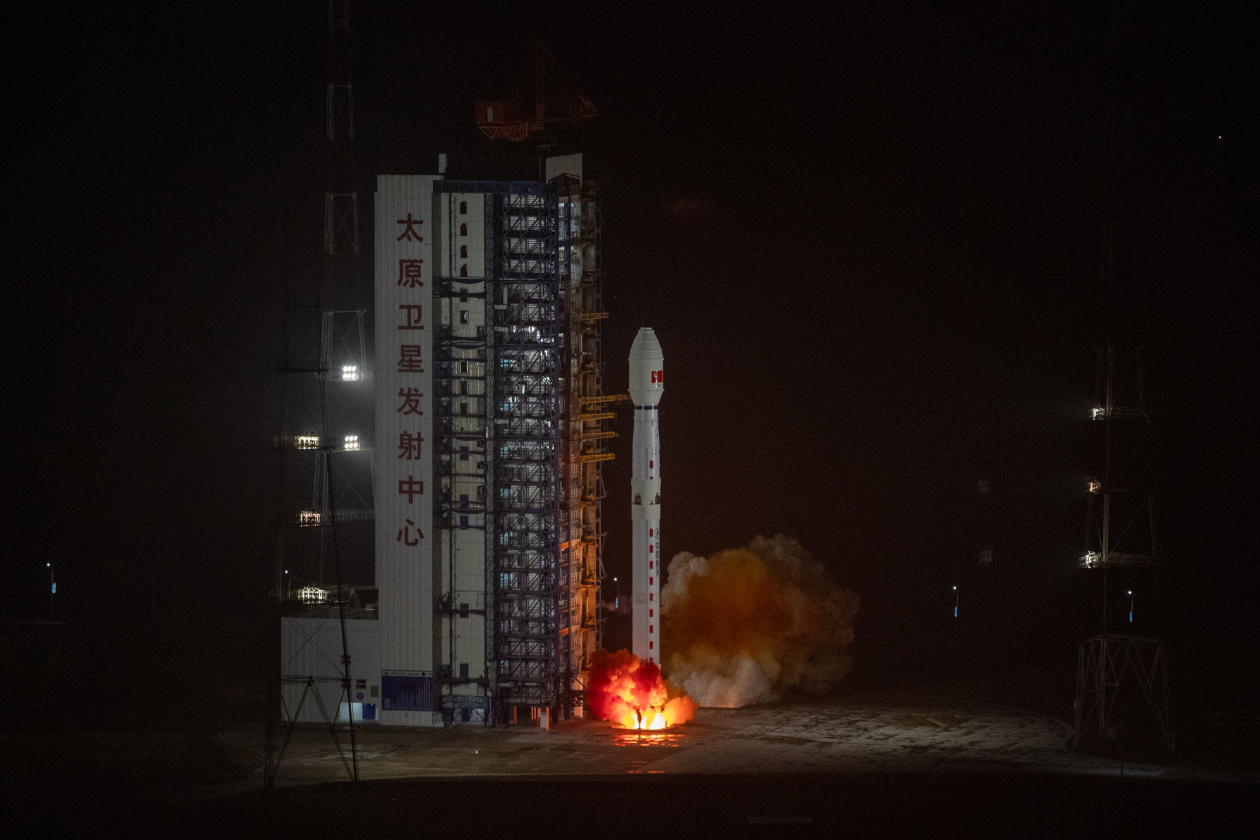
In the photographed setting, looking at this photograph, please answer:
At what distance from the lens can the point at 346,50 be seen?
39.5 meters

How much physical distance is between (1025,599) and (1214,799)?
27.6m

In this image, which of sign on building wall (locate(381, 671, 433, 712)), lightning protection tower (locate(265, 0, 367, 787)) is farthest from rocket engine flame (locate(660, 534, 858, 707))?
lightning protection tower (locate(265, 0, 367, 787))

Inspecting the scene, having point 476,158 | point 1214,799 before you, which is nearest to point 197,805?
point 476,158

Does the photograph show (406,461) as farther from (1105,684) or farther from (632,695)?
(1105,684)

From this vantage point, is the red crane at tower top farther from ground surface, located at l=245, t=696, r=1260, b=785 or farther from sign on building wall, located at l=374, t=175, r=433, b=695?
ground surface, located at l=245, t=696, r=1260, b=785

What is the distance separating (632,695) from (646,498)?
578cm

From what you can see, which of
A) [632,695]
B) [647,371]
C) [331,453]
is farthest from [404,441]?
[632,695]

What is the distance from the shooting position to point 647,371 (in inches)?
1521

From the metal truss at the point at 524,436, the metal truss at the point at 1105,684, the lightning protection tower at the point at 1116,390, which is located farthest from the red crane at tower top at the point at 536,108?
the metal truss at the point at 1105,684

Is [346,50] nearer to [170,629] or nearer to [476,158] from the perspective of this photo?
[476,158]

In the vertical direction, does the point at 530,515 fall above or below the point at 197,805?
above

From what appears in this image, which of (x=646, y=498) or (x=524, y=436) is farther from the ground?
(x=524, y=436)

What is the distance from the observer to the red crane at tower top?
38781 mm

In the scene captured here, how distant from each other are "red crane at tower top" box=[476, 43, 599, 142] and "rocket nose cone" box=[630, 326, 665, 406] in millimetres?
6983
